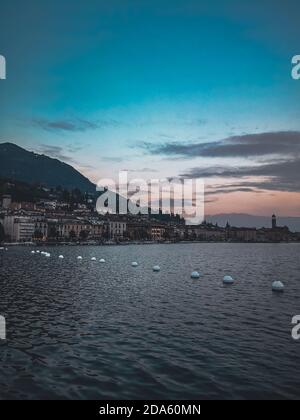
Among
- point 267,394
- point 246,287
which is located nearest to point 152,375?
point 267,394

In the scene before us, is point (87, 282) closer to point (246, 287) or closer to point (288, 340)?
point (246, 287)

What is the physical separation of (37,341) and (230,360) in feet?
26.5

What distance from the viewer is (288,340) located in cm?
1891

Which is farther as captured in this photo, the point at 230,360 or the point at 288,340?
the point at 288,340

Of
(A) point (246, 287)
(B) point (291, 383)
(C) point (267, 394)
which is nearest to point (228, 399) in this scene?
(C) point (267, 394)

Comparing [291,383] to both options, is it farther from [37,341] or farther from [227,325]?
[37,341]

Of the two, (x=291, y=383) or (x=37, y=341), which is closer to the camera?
(x=291, y=383)

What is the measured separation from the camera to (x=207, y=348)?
17.4m

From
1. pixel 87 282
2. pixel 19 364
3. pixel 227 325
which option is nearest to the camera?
pixel 19 364

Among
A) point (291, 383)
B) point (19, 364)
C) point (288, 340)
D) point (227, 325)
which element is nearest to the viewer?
point (291, 383)
